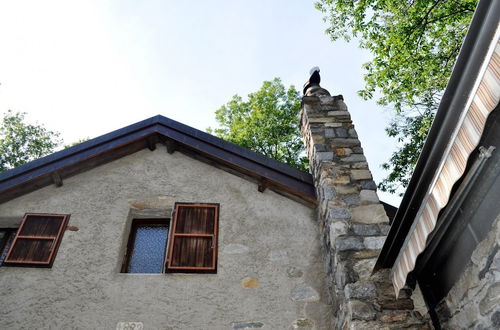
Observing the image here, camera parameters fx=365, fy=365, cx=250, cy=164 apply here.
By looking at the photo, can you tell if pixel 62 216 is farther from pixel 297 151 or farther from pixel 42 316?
pixel 297 151

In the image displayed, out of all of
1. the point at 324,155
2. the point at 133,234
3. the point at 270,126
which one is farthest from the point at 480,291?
the point at 270,126

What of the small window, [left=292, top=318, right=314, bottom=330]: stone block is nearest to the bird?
[left=292, top=318, right=314, bottom=330]: stone block

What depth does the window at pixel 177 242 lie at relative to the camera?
14.6ft

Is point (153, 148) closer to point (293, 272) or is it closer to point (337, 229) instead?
point (293, 272)

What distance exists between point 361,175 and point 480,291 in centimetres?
216

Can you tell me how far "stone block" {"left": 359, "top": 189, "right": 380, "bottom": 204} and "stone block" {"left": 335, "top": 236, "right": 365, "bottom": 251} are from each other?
55 centimetres

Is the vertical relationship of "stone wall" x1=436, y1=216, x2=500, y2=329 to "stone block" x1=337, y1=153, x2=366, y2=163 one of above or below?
below

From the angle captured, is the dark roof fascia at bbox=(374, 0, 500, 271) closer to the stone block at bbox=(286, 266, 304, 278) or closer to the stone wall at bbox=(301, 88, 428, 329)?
the stone wall at bbox=(301, 88, 428, 329)

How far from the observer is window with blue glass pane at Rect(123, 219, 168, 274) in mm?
4633

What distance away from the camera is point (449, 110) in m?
2.37

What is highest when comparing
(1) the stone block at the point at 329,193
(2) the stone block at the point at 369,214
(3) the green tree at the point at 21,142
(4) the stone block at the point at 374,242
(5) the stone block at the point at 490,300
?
(3) the green tree at the point at 21,142

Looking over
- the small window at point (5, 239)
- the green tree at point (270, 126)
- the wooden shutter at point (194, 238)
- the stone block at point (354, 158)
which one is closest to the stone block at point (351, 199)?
the stone block at point (354, 158)

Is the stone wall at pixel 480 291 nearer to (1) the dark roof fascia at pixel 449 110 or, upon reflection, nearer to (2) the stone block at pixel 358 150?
(1) the dark roof fascia at pixel 449 110

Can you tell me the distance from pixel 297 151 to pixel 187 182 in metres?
8.93
